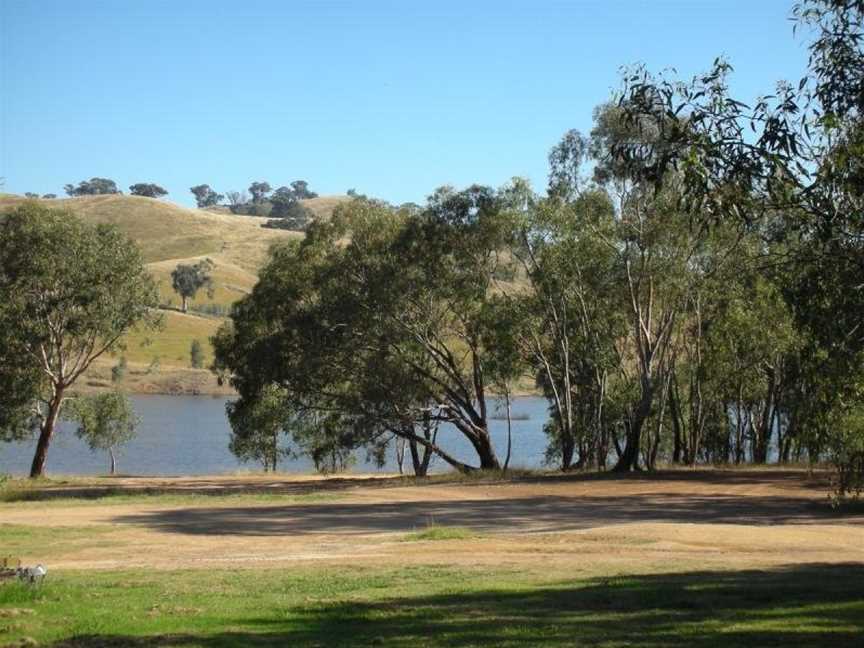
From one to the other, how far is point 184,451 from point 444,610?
55.9 m

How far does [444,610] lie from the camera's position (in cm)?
1205

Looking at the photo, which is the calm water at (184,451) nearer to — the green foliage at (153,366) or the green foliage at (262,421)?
the green foliage at (153,366)

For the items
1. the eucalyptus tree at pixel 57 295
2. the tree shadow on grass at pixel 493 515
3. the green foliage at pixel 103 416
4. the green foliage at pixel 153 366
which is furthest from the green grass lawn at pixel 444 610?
the green foliage at pixel 153 366

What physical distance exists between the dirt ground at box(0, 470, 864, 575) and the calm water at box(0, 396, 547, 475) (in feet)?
53.3

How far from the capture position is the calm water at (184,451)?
58.8 metres

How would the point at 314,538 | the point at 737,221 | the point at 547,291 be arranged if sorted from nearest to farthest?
the point at 737,221 < the point at 314,538 < the point at 547,291

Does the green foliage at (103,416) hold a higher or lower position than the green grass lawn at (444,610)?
higher

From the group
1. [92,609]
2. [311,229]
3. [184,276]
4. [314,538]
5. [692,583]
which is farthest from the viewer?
[184,276]

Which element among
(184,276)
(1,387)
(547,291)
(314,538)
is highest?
(184,276)

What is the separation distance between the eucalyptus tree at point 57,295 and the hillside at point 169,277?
4.48m

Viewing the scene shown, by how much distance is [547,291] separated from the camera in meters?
37.0

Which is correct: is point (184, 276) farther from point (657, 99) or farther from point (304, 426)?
point (657, 99)

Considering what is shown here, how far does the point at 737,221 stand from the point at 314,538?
13.1 m

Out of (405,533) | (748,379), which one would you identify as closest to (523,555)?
(405,533)
